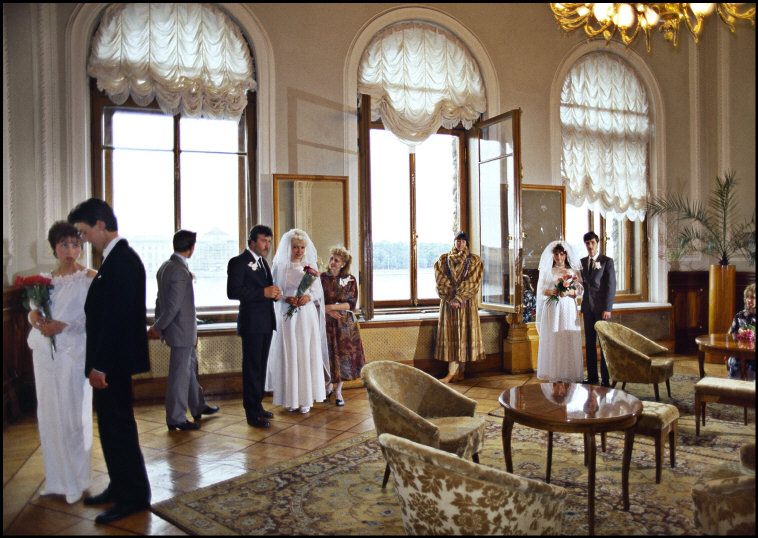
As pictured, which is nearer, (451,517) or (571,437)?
(451,517)

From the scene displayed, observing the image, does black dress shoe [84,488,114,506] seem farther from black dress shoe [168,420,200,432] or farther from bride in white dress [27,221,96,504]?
black dress shoe [168,420,200,432]

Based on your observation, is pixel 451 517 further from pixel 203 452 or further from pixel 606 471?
pixel 203 452

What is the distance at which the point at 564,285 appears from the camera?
6.33 meters

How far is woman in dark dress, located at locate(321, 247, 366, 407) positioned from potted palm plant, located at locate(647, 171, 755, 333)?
529 cm

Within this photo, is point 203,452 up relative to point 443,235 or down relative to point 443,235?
down

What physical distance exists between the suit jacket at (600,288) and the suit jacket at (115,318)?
483 cm

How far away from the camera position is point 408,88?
24.1 ft

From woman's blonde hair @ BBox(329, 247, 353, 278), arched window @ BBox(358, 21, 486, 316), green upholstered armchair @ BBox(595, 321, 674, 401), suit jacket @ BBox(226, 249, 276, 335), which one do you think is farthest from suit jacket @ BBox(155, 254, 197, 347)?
green upholstered armchair @ BBox(595, 321, 674, 401)

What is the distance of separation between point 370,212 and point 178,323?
2.45 metres

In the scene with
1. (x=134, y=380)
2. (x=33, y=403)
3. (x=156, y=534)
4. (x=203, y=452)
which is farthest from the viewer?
(x=134, y=380)

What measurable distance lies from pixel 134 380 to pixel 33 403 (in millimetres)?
2611

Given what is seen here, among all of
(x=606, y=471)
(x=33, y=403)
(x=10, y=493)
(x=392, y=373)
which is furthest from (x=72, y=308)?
(x=606, y=471)

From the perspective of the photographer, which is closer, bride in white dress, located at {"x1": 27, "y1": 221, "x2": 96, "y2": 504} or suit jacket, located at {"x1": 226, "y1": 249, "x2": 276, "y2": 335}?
bride in white dress, located at {"x1": 27, "y1": 221, "x2": 96, "y2": 504}

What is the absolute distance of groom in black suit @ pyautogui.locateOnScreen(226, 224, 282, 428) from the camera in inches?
200
